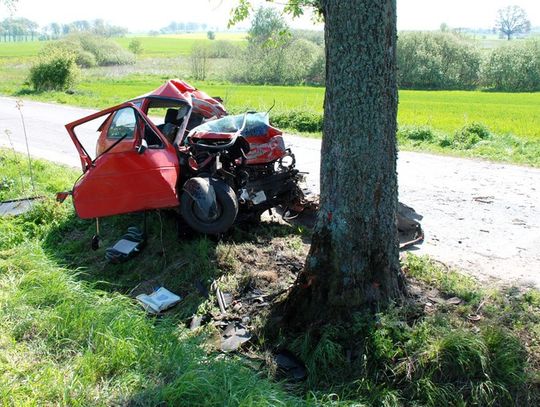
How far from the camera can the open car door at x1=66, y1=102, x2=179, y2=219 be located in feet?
20.0

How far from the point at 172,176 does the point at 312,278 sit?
2181 millimetres

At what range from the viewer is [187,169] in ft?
21.2

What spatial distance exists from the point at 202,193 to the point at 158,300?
4.05 feet

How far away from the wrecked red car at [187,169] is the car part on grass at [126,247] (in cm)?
59

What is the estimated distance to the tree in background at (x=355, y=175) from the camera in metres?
4.30

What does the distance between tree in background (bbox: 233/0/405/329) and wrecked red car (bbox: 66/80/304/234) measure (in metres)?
1.68

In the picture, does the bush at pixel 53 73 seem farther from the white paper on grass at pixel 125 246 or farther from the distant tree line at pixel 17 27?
the white paper on grass at pixel 125 246

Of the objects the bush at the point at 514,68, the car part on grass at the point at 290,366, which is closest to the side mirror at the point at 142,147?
the car part on grass at the point at 290,366

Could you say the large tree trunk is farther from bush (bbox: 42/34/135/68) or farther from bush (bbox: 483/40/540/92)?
bush (bbox: 42/34/135/68)

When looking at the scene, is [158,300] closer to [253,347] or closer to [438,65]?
[253,347]

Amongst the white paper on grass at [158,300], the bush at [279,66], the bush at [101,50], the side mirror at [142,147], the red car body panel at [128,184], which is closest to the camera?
the white paper on grass at [158,300]

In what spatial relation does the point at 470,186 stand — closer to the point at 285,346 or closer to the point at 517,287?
the point at 517,287

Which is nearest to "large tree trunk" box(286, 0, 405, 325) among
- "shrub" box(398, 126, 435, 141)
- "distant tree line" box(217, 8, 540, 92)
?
"shrub" box(398, 126, 435, 141)

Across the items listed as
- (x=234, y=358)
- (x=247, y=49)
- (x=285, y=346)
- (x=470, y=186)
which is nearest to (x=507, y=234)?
(x=470, y=186)
